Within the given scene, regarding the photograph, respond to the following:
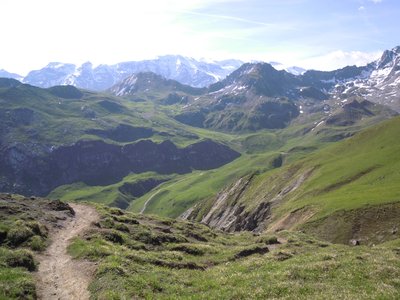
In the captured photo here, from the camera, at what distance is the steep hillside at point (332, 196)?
72.0 meters

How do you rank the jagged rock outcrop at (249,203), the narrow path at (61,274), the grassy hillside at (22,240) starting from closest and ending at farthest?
1. the grassy hillside at (22,240)
2. the narrow path at (61,274)
3. the jagged rock outcrop at (249,203)

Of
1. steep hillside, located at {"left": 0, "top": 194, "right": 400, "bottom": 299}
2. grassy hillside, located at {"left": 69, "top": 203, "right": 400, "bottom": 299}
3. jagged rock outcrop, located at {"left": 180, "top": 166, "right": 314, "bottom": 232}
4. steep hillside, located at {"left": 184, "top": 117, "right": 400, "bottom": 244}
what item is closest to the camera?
grassy hillside, located at {"left": 69, "top": 203, "right": 400, "bottom": 299}

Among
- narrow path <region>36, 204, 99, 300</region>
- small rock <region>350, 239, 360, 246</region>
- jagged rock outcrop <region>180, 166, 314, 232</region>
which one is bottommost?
jagged rock outcrop <region>180, 166, 314, 232</region>

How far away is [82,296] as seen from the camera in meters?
27.8

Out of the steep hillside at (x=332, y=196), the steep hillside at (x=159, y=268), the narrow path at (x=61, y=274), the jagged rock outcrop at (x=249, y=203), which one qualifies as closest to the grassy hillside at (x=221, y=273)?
the steep hillside at (x=159, y=268)

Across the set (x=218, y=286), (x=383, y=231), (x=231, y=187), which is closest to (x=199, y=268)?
(x=218, y=286)

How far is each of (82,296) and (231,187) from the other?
151m

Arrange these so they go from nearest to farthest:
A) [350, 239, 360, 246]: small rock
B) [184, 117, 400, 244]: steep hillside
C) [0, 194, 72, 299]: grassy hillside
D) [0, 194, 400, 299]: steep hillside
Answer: [0, 194, 400, 299]: steep hillside, [0, 194, 72, 299]: grassy hillside, [350, 239, 360, 246]: small rock, [184, 117, 400, 244]: steep hillside

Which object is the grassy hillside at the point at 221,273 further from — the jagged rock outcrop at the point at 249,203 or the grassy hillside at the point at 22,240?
the jagged rock outcrop at the point at 249,203

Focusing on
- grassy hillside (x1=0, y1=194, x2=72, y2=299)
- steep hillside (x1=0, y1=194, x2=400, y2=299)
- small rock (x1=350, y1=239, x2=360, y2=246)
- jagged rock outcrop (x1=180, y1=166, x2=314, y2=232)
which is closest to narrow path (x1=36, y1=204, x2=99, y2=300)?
steep hillside (x1=0, y1=194, x2=400, y2=299)

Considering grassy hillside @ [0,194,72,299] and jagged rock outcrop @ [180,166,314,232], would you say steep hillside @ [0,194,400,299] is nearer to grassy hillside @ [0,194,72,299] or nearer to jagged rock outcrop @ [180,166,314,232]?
grassy hillside @ [0,194,72,299]

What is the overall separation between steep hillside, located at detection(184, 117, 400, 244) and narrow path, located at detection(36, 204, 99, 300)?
47869mm

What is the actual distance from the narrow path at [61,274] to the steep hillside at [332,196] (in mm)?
47869

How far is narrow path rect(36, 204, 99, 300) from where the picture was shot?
95.4 ft
